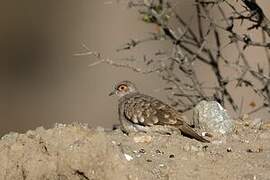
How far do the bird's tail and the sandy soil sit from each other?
10 centimetres

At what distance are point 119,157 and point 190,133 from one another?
1.60 metres

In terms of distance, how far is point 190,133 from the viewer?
9.52 metres

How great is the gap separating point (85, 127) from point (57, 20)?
14.6 meters

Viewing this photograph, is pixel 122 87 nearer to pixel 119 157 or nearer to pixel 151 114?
pixel 151 114

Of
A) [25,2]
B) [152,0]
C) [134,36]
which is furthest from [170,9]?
[25,2]

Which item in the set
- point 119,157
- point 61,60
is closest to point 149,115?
point 119,157

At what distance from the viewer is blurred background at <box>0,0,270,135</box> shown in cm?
1977

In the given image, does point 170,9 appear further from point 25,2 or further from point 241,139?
point 25,2

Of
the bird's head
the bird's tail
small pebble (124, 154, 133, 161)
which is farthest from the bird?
small pebble (124, 154, 133, 161)

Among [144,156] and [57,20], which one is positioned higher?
[57,20]

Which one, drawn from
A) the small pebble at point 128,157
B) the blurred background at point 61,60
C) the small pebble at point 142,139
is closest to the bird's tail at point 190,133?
the small pebble at point 142,139

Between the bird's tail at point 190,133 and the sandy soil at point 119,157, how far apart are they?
0.33 ft

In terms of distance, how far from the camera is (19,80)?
22.2m

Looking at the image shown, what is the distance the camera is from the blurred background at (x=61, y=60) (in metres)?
19.8
